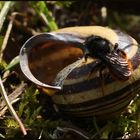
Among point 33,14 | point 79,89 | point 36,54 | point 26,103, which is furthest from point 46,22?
point 79,89

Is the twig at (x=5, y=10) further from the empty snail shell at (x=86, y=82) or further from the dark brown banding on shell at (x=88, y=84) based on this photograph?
the dark brown banding on shell at (x=88, y=84)

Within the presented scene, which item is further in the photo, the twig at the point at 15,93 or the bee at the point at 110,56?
the twig at the point at 15,93

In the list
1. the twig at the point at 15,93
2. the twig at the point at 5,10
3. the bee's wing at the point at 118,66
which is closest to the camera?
the bee's wing at the point at 118,66

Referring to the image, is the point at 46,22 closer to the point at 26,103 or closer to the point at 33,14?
the point at 33,14

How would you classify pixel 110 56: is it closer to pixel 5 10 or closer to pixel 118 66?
pixel 118 66

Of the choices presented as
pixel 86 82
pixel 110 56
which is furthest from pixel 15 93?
pixel 110 56

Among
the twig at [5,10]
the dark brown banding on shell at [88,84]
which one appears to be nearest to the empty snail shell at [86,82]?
the dark brown banding on shell at [88,84]

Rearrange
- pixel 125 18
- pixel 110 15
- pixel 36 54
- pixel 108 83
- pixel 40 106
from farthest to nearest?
pixel 125 18 < pixel 110 15 < pixel 36 54 < pixel 40 106 < pixel 108 83
